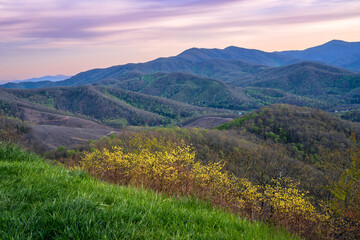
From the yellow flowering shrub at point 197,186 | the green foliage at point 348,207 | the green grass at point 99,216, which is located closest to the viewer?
the green grass at point 99,216

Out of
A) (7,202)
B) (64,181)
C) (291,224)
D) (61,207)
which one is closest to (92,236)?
→ (61,207)

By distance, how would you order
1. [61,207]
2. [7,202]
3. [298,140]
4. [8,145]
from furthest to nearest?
[298,140], [8,145], [7,202], [61,207]

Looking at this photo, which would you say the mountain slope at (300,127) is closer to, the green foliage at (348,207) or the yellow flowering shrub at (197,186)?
the green foliage at (348,207)

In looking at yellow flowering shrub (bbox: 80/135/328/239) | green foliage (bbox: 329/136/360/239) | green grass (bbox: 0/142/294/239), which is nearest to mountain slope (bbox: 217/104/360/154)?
green foliage (bbox: 329/136/360/239)

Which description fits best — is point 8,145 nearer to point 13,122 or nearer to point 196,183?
point 196,183

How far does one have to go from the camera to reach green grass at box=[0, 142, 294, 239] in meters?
3.05

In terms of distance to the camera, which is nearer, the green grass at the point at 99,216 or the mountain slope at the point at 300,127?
the green grass at the point at 99,216

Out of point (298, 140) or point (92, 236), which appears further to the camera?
point (298, 140)

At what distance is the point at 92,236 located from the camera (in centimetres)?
298

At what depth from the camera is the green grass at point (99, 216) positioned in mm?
3053

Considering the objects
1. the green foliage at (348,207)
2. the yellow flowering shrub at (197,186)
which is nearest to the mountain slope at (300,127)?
the green foliage at (348,207)

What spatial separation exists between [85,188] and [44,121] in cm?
14718

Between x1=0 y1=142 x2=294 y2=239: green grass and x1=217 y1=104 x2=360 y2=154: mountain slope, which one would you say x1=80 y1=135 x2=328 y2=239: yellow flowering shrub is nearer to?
x1=0 y1=142 x2=294 y2=239: green grass

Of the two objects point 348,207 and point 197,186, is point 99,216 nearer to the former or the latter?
point 197,186
